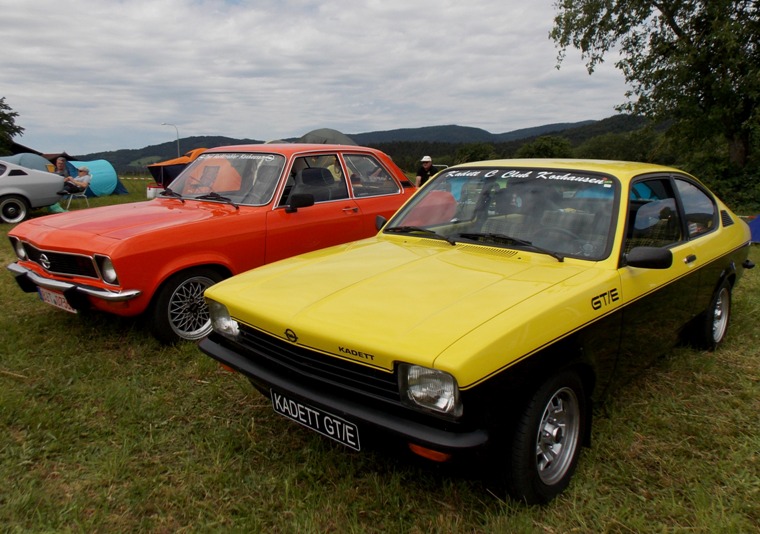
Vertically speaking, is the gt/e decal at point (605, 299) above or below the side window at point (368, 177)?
below

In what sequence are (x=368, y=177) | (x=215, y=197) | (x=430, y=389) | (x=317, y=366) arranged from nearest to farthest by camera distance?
(x=430, y=389), (x=317, y=366), (x=215, y=197), (x=368, y=177)

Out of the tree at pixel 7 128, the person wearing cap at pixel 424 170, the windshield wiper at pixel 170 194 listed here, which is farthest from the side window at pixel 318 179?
the tree at pixel 7 128

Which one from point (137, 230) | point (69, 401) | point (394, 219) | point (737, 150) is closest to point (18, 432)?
point (69, 401)

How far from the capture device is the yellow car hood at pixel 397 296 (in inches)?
79.2

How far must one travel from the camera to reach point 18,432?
2.99 meters

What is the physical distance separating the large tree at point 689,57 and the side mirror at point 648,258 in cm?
1556

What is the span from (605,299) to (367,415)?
51.3 inches

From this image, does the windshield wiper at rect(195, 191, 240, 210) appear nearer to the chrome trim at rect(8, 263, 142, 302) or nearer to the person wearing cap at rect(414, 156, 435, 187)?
the chrome trim at rect(8, 263, 142, 302)

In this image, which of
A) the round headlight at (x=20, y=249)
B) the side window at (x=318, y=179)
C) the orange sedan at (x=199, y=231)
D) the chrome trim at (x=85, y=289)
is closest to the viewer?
the chrome trim at (x=85, y=289)

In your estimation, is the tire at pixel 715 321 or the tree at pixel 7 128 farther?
the tree at pixel 7 128

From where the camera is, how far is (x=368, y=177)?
5672 mm

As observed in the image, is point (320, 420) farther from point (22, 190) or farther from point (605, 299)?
point (22, 190)

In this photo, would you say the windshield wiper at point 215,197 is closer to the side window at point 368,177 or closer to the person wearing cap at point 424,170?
the side window at point 368,177

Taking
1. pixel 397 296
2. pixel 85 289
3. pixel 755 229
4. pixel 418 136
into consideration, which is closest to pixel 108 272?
pixel 85 289
